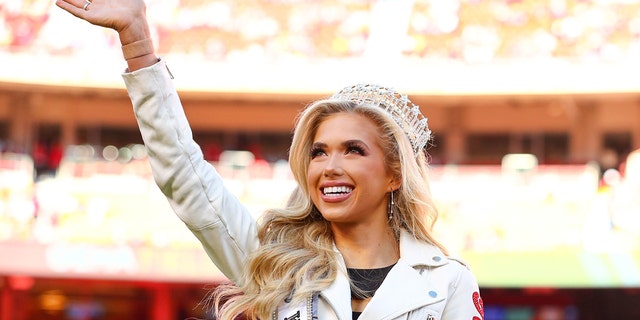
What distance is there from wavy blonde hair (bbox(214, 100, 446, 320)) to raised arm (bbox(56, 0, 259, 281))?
19cm

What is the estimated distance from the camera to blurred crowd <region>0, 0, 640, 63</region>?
19.8 metres

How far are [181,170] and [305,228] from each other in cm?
47

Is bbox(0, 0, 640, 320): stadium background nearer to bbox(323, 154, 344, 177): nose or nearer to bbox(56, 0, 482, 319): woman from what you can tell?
bbox(56, 0, 482, 319): woman

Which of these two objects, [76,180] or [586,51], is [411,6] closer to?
[586,51]

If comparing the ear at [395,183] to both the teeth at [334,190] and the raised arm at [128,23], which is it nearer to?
the teeth at [334,190]

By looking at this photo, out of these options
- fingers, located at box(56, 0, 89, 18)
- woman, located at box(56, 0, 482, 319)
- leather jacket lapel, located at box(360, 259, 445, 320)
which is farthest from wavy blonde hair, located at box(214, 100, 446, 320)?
fingers, located at box(56, 0, 89, 18)

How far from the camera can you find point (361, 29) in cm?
2059

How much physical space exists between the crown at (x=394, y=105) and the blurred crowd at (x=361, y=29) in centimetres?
1626

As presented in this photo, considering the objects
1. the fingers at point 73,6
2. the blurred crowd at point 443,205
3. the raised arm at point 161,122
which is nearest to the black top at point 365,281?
the raised arm at point 161,122

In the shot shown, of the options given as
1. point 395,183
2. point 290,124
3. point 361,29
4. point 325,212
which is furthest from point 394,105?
point 290,124

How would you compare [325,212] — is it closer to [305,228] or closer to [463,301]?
[305,228]

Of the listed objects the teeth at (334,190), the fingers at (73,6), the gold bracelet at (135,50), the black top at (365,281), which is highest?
the fingers at (73,6)

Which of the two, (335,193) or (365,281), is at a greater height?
(335,193)

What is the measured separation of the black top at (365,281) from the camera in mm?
3359
